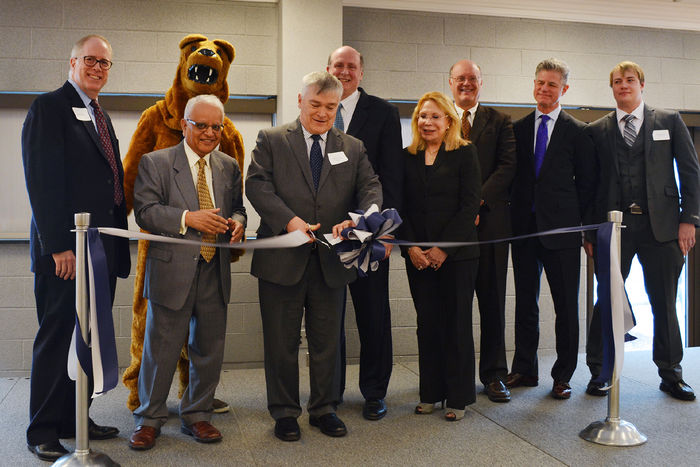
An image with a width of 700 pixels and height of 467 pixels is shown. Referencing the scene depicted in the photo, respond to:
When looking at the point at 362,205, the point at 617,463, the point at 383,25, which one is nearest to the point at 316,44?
the point at 383,25

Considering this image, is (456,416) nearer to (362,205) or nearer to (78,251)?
(362,205)

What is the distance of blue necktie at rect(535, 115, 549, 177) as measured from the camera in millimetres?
3748

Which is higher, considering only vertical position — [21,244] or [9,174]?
[9,174]

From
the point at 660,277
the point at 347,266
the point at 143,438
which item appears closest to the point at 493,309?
the point at 660,277

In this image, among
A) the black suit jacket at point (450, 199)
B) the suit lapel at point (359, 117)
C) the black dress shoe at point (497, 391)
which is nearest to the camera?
the black suit jacket at point (450, 199)

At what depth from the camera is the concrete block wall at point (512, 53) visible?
193 inches

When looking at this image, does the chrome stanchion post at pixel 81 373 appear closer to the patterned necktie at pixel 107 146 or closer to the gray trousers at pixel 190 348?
Result: the gray trousers at pixel 190 348

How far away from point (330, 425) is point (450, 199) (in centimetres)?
117

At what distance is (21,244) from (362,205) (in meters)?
2.67

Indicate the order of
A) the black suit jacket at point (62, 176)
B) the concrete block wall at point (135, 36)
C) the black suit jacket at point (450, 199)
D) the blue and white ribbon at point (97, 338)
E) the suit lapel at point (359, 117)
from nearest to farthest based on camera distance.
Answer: the blue and white ribbon at point (97, 338), the black suit jacket at point (62, 176), the black suit jacket at point (450, 199), the suit lapel at point (359, 117), the concrete block wall at point (135, 36)

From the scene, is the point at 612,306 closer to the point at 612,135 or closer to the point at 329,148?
the point at 612,135

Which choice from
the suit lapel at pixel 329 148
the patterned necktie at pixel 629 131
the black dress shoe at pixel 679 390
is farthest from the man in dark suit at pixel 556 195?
the suit lapel at pixel 329 148

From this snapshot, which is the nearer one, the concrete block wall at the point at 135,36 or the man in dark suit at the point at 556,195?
the man in dark suit at the point at 556,195

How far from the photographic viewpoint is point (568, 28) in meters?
5.18
